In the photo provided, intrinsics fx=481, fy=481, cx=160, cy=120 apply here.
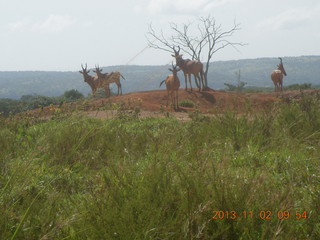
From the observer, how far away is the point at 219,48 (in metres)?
31.9

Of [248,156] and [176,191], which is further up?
[176,191]

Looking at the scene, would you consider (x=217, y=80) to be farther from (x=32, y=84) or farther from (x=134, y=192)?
(x=134, y=192)

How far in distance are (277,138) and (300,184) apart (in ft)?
6.12

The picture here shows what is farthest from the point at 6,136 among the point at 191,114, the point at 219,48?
the point at 219,48

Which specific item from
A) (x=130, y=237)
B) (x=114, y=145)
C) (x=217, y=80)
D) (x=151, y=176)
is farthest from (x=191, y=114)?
(x=217, y=80)

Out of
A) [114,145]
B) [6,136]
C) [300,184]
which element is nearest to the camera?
[300,184]

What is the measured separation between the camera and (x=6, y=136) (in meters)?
7.67

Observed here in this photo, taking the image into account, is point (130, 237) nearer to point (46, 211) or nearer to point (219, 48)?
point (46, 211)

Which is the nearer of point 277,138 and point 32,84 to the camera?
point 277,138

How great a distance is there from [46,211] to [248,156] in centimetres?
304

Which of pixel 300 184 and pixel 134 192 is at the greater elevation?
pixel 134 192

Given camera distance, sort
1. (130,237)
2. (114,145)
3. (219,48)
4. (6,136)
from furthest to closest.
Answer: (219,48) < (6,136) < (114,145) < (130,237)

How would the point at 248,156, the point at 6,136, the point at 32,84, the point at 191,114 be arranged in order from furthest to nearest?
the point at 32,84 < the point at 191,114 < the point at 6,136 < the point at 248,156

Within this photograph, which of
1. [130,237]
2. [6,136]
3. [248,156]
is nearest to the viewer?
[130,237]
